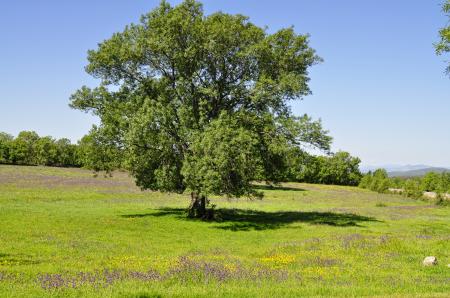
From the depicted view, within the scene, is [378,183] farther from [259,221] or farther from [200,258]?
[200,258]

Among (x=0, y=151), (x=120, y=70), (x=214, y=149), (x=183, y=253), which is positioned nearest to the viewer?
(x=183, y=253)

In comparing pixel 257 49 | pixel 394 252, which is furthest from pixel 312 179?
pixel 394 252

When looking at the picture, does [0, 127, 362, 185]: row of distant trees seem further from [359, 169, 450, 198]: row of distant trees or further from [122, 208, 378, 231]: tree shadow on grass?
[122, 208, 378, 231]: tree shadow on grass

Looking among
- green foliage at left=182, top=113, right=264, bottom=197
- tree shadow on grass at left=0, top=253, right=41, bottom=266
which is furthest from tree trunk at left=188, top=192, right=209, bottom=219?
tree shadow on grass at left=0, top=253, right=41, bottom=266

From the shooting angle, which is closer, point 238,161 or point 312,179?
point 238,161

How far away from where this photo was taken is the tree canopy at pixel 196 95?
3609 centimetres

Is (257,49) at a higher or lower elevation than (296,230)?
higher

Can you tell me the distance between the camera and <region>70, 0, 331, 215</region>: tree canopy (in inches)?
1421

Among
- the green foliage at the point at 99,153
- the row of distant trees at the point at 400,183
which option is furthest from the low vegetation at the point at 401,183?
the green foliage at the point at 99,153

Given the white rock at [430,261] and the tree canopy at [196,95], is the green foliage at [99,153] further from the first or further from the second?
the white rock at [430,261]

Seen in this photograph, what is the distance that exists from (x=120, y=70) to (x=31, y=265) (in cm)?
2574

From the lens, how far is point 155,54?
128 feet

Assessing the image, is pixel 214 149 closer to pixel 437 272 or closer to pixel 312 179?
pixel 437 272

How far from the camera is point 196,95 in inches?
1555
